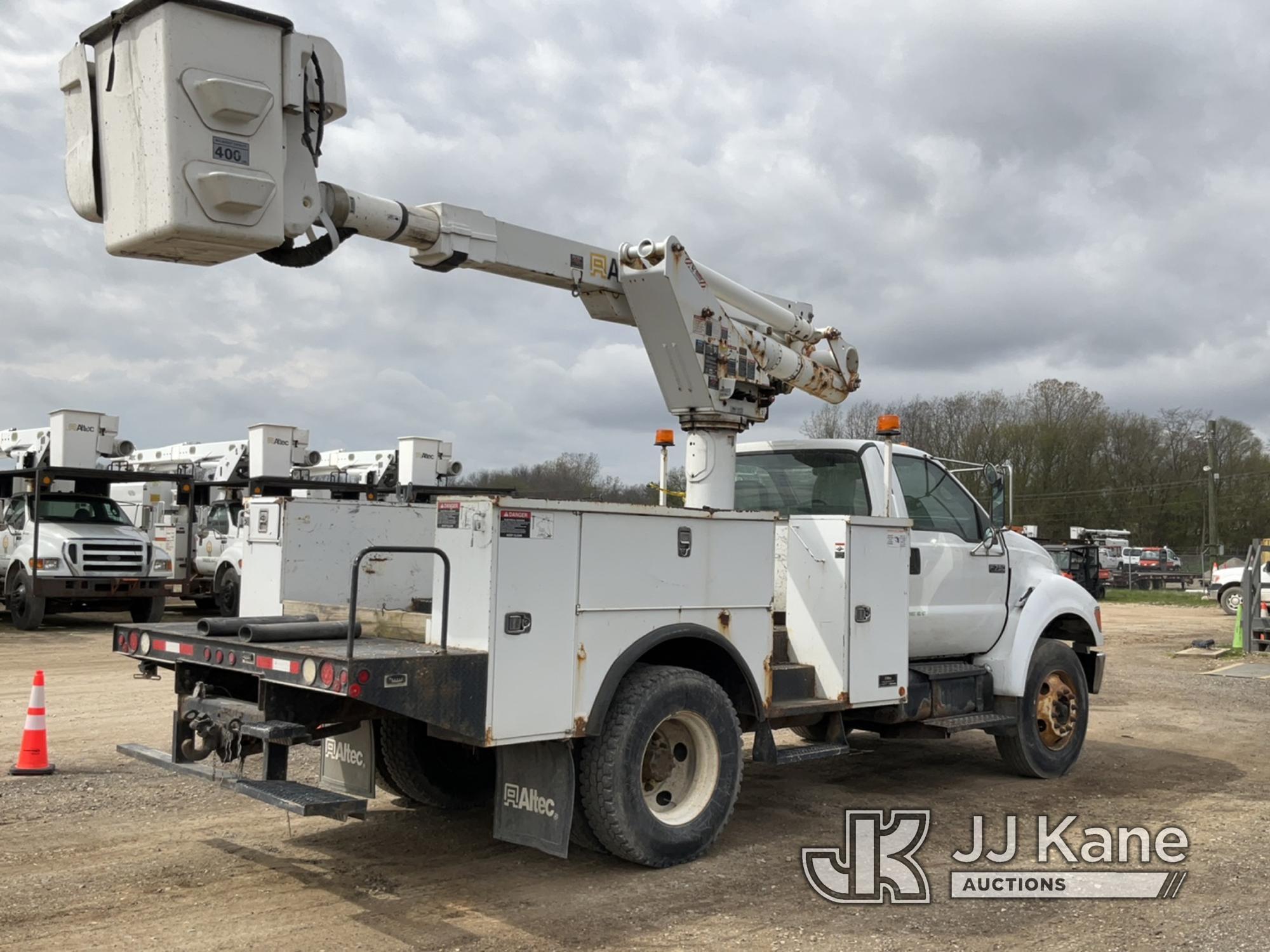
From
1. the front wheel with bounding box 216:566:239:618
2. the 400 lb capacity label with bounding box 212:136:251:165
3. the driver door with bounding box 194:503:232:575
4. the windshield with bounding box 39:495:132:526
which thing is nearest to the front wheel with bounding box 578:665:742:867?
the 400 lb capacity label with bounding box 212:136:251:165

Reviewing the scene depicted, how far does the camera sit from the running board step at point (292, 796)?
4.77 metres

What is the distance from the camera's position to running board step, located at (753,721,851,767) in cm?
638

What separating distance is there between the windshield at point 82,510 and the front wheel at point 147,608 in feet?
4.54

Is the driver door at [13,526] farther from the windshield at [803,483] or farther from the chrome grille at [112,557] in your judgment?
the windshield at [803,483]

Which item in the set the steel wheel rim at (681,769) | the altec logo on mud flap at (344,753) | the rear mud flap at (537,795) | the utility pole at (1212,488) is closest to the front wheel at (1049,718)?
the steel wheel rim at (681,769)

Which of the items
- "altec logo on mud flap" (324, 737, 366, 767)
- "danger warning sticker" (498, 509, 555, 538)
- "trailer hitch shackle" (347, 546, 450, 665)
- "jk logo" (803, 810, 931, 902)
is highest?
"danger warning sticker" (498, 509, 555, 538)

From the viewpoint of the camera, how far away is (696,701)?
5879mm

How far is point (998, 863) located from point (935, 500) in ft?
9.05

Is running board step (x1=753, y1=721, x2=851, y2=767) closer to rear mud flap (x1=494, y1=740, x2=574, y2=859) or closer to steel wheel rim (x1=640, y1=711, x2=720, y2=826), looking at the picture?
steel wheel rim (x1=640, y1=711, x2=720, y2=826)

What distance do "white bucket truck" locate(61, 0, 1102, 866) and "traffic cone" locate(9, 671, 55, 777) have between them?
7.90 ft

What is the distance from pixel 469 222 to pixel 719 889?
3.73m

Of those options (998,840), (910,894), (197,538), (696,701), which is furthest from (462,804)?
(197,538)

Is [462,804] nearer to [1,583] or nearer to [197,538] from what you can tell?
[1,583]

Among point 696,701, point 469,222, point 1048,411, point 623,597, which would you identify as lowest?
point 696,701
